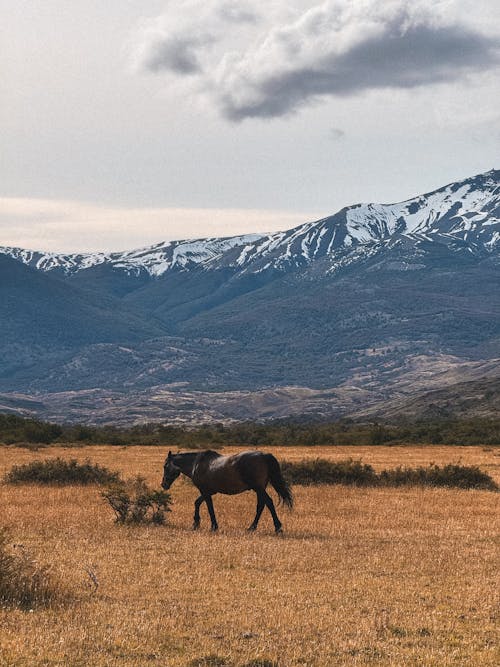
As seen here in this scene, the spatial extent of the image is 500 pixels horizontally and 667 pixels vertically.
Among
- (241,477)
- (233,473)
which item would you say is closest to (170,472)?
(233,473)

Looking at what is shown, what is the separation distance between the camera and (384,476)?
3434cm

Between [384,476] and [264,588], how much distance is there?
67.0 feet

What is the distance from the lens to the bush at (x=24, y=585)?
12883mm

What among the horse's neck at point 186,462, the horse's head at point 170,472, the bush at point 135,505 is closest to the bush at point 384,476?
the horse's head at point 170,472

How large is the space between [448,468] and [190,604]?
72.5 ft

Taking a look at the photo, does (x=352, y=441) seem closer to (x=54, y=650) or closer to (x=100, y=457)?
(x=100, y=457)

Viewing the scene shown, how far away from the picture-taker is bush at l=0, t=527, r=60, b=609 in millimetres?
12883

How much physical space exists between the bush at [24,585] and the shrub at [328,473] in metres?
20.7

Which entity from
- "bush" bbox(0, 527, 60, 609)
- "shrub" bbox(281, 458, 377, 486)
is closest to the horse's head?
"bush" bbox(0, 527, 60, 609)

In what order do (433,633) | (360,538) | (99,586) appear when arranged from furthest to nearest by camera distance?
(360,538) → (99,586) → (433,633)

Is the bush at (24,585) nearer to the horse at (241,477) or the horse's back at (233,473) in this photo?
the horse at (241,477)

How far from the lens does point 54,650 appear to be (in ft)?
35.2

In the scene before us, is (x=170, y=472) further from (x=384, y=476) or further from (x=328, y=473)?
(x=384, y=476)

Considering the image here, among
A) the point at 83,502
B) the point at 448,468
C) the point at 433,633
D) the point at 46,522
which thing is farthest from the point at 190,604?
the point at 448,468
